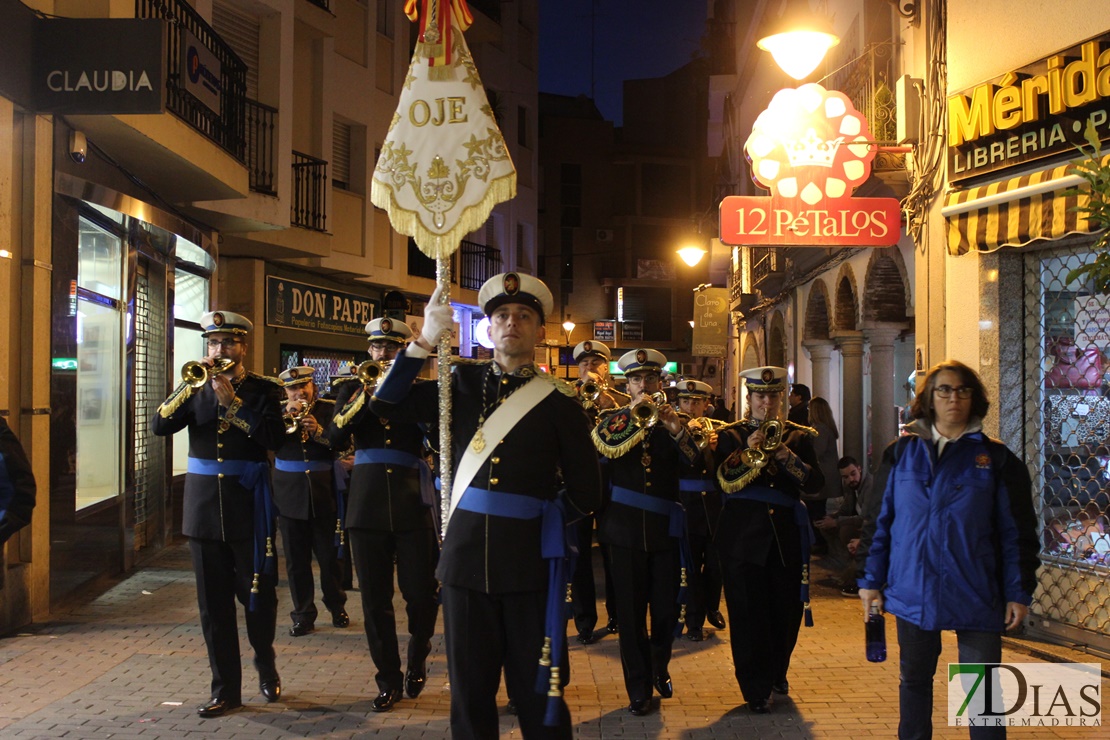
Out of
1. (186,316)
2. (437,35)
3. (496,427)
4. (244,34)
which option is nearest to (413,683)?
(496,427)

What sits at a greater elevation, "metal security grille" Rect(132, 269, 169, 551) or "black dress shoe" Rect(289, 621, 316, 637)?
"metal security grille" Rect(132, 269, 169, 551)

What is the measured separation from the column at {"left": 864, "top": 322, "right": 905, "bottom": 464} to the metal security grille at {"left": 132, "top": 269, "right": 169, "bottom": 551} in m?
9.17

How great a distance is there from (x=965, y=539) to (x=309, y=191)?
1545 cm

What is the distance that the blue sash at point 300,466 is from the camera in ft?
31.4

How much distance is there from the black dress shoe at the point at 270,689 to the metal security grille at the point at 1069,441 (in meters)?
5.61

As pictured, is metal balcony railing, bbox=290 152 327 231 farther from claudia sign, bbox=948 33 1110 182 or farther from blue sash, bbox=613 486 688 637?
blue sash, bbox=613 486 688 637

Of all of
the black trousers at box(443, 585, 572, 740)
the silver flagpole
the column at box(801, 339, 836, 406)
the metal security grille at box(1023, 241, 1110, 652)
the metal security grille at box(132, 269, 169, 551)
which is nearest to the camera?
the black trousers at box(443, 585, 572, 740)

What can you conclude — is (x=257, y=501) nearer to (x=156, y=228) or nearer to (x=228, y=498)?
(x=228, y=498)

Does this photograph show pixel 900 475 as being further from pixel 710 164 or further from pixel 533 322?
pixel 710 164

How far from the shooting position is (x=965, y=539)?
16.5 ft

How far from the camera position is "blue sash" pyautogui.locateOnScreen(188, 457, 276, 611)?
6.78 metres

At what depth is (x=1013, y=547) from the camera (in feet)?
16.5

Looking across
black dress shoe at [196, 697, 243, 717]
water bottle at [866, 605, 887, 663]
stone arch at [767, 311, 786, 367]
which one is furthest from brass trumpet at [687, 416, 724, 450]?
stone arch at [767, 311, 786, 367]

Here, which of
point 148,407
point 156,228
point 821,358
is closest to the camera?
point 156,228
